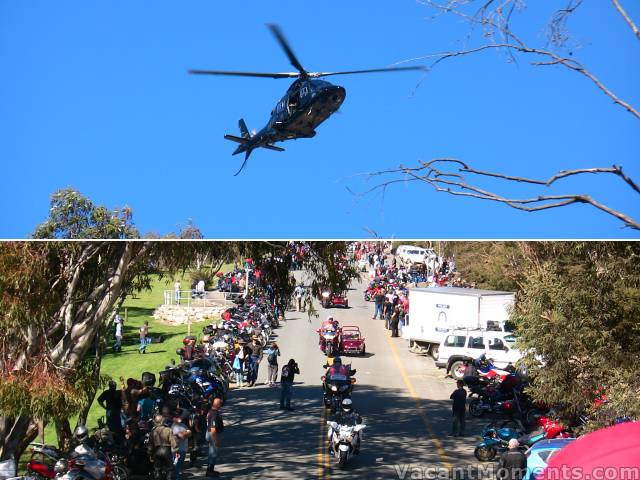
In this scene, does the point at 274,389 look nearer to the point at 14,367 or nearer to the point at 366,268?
the point at 366,268

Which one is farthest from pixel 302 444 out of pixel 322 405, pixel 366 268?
pixel 366 268

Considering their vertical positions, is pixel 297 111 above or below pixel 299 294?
above

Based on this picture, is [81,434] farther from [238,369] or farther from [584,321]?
[584,321]

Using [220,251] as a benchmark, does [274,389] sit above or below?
below

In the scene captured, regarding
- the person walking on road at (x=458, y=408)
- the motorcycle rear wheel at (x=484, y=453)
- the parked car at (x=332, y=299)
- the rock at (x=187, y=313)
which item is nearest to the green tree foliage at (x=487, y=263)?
the parked car at (x=332, y=299)

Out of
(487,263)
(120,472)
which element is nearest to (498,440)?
(487,263)

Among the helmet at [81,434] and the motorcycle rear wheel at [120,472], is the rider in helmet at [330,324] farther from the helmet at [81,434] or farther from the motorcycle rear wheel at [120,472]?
the helmet at [81,434]
